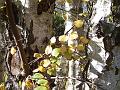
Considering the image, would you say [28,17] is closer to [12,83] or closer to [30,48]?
[30,48]

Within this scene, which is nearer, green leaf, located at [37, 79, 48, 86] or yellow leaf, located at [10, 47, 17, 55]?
green leaf, located at [37, 79, 48, 86]

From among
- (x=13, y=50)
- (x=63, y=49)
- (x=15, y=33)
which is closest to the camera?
(x=15, y=33)

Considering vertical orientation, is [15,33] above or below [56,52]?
above

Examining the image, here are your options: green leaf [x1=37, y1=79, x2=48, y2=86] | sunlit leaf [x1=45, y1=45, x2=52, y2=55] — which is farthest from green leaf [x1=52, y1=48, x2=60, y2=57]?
green leaf [x1=37, y1=79, x2=48, y2=86]

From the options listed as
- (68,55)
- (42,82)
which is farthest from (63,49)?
(42,82)

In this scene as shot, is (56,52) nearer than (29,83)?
No

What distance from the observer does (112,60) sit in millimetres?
2387

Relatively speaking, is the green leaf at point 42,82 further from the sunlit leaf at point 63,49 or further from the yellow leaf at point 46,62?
the sunlit leaf at point 63,49

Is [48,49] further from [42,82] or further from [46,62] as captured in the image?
[42,82]

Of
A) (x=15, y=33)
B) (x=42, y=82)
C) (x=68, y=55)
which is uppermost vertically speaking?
(x=15, y=33)

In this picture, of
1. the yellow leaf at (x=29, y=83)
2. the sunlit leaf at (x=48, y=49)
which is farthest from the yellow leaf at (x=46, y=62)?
the yellow leaf at (x=29, y=83)

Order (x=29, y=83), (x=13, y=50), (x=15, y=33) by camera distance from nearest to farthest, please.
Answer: (x=15, y=33), (x=29, y=83), (x=13, y=50)

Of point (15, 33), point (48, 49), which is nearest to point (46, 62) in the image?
point (48, 49)

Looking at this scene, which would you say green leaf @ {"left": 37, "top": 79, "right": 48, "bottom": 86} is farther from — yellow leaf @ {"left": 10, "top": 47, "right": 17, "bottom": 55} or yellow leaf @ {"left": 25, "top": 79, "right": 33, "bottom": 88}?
yellow leaf @ {"left": 10, "top": 47, "right": 17, "bottom": 55}
